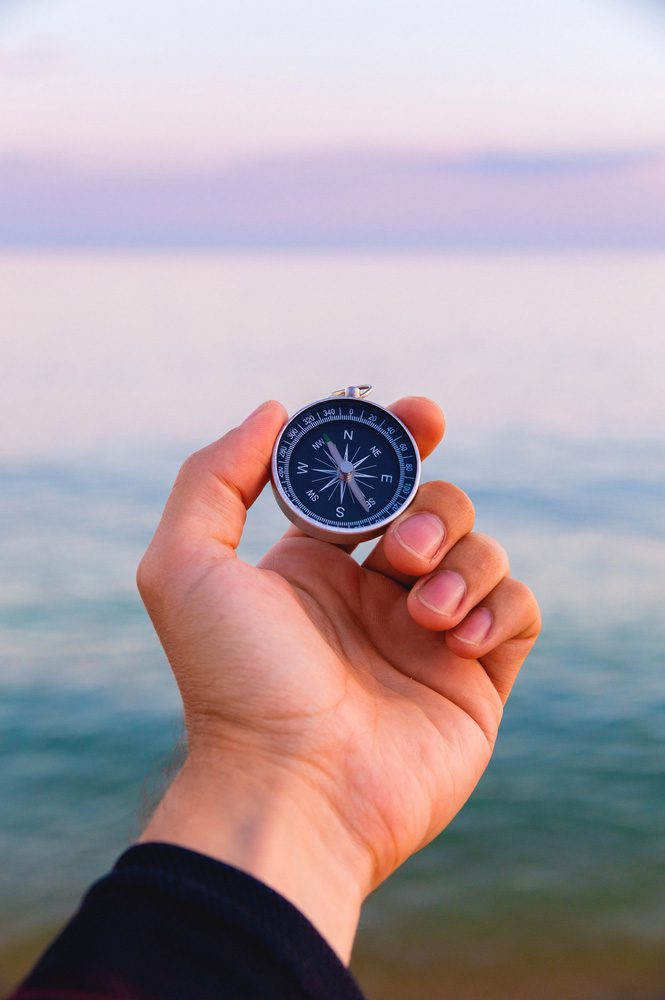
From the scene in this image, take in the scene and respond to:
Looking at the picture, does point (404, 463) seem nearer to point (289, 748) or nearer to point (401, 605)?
point (401, 605)

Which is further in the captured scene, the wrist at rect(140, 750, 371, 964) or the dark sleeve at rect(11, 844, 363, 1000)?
the wrist at rect(140, 750, 371, 964)

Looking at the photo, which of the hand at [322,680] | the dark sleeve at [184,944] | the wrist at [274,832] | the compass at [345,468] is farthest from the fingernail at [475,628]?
the dark sleeve at [184,944]

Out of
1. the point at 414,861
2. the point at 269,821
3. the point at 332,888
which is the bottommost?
the point at 414,861

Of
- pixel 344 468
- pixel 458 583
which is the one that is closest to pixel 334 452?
pixel 344 468

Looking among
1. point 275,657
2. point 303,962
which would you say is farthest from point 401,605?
point 303,962

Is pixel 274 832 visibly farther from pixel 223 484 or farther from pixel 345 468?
pixel 345 468

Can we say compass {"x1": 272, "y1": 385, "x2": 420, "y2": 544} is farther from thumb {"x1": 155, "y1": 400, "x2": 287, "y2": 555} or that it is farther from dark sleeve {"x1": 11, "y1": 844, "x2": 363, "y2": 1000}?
dark sleeve {"x1": 11, "y1": 844, "x2": 363, "y2": 1000}

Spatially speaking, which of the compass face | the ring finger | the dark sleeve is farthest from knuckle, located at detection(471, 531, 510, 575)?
the dark sleeve
